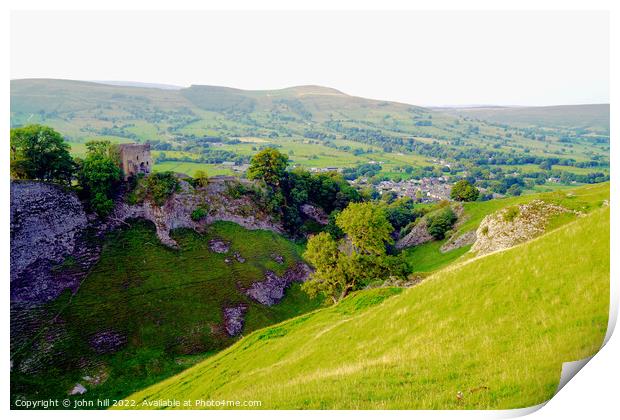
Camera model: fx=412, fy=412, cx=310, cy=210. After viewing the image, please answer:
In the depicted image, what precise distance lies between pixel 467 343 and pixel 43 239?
32.2 meters

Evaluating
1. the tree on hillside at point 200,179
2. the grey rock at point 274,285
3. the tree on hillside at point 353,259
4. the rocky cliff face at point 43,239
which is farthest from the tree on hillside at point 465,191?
the rocky cliff face at point 43,239

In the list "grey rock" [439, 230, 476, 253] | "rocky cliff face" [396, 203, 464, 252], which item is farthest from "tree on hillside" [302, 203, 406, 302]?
"rocky cliff face" [396, 203, 464, 252]

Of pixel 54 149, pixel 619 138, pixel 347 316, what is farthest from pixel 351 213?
pixel 54 149

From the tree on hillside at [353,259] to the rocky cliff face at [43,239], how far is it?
18826mm

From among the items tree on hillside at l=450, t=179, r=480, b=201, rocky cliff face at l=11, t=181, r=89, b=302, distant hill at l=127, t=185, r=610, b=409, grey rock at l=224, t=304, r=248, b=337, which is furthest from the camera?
tree on hillside at l=450, t=179, r=480, b=201

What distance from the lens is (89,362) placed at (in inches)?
1139

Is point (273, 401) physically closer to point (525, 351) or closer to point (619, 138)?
point (525, 351)

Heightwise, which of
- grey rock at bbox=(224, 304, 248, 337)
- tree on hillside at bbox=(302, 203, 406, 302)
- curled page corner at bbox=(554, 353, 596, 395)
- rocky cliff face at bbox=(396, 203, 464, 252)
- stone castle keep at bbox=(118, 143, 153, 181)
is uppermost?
stone castle keep at bbox=(118, 143, 153, 181)

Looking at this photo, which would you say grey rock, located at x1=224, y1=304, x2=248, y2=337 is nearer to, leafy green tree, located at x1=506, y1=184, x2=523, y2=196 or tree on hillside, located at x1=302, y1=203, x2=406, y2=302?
tree on hillside, located at x1=302, y1=203, x2=406, y2=302

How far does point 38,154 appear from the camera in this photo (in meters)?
33.5

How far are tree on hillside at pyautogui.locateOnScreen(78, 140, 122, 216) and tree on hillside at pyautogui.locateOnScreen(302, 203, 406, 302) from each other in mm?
19668

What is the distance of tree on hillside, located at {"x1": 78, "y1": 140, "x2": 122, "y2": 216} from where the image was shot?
1457 inches

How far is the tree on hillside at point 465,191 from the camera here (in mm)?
62188

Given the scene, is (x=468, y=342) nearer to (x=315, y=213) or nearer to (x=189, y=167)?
(x=315, y=213)
